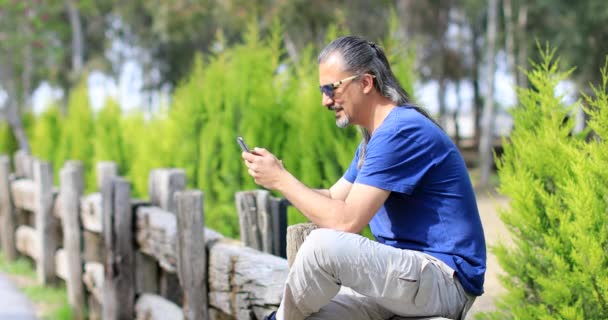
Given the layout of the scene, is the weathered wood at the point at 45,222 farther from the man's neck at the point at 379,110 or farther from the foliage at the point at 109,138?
the man's neck at the point at 379,110

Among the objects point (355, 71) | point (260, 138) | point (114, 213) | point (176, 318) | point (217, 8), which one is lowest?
point (176, 318)

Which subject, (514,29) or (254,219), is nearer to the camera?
(254,219)

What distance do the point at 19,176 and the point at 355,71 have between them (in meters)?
8.23

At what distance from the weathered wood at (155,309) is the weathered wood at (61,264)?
7.02 ft

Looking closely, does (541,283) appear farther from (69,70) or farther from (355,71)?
(69,70)

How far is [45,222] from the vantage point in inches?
326

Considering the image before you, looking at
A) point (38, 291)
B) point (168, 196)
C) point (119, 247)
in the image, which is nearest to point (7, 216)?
point (38, 291)

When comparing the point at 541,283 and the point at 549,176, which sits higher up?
the point at 549,176

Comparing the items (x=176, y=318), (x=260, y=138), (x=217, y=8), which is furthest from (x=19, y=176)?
(x=217, y=8)

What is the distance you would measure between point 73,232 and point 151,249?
7.08ft

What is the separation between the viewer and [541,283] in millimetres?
3572

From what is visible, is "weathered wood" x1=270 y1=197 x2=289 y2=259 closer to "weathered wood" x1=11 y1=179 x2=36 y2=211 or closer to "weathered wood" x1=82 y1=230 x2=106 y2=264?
"weathered wood" x1=82 y1=230 x2=106 y2=264

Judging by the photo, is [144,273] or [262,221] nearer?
[262,221]

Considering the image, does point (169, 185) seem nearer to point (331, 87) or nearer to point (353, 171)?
point (353, 171)
